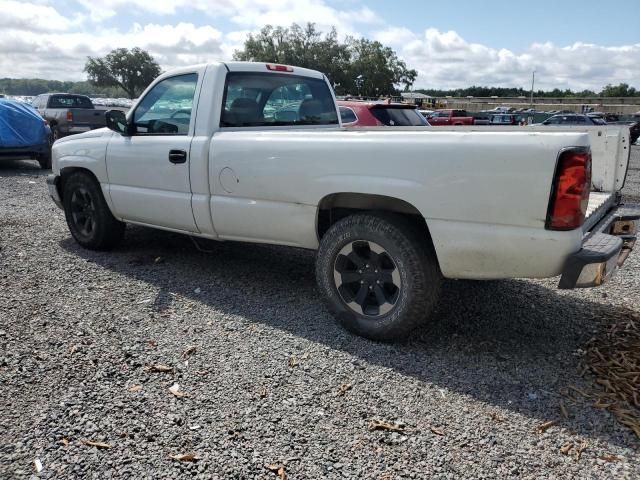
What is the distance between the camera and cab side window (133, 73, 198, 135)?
4691mm

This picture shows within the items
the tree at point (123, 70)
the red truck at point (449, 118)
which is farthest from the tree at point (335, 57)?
the red truck at point (449, 118)

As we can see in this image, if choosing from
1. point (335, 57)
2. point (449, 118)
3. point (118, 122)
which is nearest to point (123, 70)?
point (335, 57)

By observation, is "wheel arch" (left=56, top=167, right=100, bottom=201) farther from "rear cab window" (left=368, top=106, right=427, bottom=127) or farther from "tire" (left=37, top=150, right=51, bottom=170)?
"tire" (left=37, top=150, right=51, bottom=170)

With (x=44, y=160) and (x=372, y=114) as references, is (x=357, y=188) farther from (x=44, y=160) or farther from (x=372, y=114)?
(x=44, y=160)

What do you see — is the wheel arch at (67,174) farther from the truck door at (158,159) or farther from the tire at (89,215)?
the truck door at (158,159)

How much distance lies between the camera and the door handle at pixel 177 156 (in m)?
4.48

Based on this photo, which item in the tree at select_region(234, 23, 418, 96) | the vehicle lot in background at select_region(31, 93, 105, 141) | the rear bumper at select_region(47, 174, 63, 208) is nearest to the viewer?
the rear bumper at select_region(47, 174, 63, 208)

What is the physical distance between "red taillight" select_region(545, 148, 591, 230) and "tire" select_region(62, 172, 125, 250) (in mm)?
4261

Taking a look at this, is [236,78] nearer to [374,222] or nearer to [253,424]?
[374,222]

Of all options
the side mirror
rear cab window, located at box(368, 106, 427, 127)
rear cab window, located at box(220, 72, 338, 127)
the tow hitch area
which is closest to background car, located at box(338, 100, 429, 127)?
rear cab window, located at box(368, 106, 427, 127)

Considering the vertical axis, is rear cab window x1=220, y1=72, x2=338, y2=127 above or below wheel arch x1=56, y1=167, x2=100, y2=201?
above

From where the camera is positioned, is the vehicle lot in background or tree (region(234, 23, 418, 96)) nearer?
the vehicle lot in background

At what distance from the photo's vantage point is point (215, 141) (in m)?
4.28

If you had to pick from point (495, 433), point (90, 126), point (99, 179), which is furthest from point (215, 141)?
point (90, 126)
